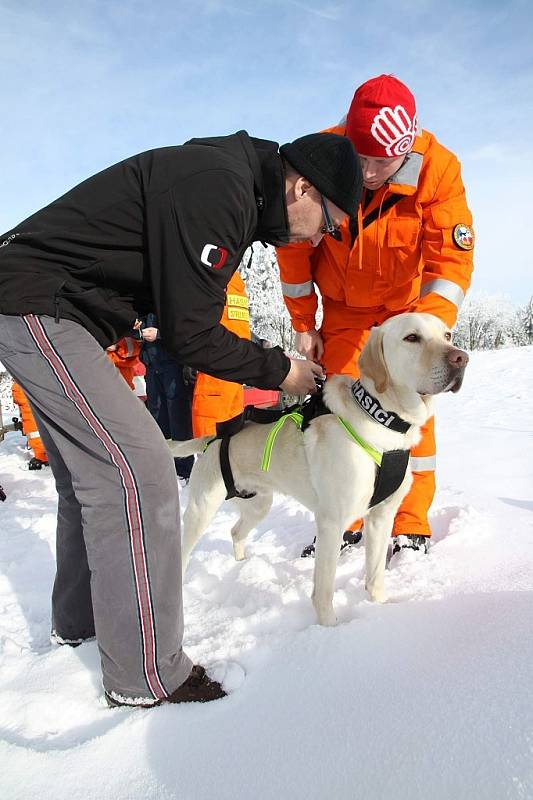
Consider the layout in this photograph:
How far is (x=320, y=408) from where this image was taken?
278cm

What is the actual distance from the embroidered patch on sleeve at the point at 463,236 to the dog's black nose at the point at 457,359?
3.03 feet

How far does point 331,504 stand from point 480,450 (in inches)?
148

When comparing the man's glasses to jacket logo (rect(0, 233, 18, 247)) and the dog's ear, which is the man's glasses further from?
jacket logo (rect(0, 233, 18, 247))

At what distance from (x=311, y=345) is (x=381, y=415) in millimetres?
1076

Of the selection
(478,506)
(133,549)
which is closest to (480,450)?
(478,506)

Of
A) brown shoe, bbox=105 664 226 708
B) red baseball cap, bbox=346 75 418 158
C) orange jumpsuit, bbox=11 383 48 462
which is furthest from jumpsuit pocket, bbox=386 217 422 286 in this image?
orange jumpsuit, bbox=11 383 48 462

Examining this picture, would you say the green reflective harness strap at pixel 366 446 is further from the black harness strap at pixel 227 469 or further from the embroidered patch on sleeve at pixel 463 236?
the embroidered patch on sleeve at pixel 463 236

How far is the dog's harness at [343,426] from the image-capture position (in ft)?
8.27

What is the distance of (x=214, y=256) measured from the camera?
5.52ft

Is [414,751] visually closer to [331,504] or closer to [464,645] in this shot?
[464,645]

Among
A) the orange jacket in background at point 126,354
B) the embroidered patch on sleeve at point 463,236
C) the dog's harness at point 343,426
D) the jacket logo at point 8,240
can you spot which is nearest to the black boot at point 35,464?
the orange jacket in background at point 126,354

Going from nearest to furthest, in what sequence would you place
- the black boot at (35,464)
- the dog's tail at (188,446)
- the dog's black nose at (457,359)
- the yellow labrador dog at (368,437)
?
the dog's black nose at (457,359), the yellow labrador dog at (368,437), the dog's tail at (188,446), the black boot at (35,464)

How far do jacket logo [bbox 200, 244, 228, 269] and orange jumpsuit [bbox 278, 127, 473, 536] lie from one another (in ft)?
5.05

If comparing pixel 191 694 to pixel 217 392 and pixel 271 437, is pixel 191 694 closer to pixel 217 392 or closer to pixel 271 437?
pixel 271 437
